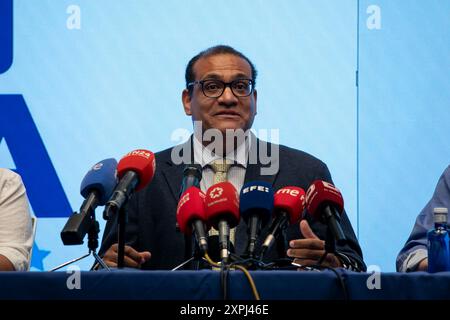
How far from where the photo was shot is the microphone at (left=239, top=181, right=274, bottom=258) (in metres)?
1.97

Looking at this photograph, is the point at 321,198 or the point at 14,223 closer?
the point at 321,198

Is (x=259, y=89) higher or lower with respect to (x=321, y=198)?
higher

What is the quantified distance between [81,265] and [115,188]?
1579mm

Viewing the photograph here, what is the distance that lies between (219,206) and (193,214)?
0.27ft

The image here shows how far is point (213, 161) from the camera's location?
3.24m

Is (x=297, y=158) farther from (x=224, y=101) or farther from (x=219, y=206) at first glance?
(x=219, y=206)

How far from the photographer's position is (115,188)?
6.57ft

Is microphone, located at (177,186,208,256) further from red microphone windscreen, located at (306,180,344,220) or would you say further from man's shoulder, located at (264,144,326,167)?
man's shoulder, located at (264,144,326,167)

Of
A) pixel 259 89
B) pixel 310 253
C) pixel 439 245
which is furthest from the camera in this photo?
pixel 259 89

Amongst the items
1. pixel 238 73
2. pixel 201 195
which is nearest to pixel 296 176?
pixel 238 73

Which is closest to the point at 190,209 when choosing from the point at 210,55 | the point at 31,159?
the point at 210,55

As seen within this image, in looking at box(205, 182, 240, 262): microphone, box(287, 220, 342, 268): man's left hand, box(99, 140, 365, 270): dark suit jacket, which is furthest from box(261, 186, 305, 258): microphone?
box(99, 140, 365, 270): dark suit jacket

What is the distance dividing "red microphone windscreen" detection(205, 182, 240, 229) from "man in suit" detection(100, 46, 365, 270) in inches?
36.9

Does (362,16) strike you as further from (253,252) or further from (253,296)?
(253,296)
